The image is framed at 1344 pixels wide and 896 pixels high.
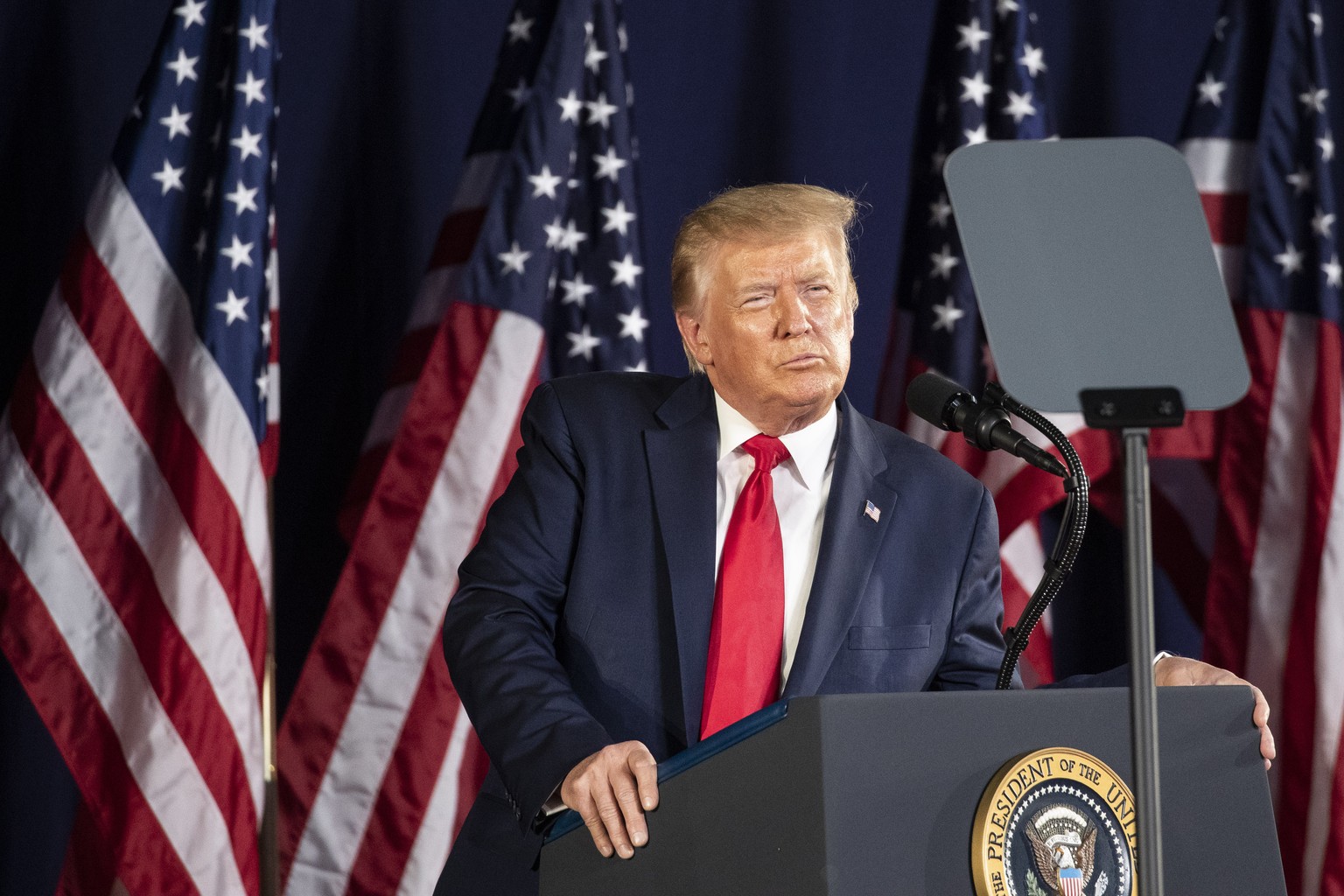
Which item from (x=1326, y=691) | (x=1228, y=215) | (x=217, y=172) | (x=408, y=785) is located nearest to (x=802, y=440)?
(x=408, y=785)

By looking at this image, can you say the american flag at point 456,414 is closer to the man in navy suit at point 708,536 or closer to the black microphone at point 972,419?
the man in navy suit at point 708,536

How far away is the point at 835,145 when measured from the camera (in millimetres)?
3887

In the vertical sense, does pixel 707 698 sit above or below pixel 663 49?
below

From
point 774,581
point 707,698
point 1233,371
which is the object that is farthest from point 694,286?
point 1233,371

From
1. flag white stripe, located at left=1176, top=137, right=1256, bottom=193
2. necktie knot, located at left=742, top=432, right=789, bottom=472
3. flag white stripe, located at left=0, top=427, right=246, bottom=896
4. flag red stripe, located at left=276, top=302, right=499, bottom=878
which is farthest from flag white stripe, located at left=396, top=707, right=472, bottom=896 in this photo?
flag white stripe, located at left=1176, top=137, right=1256, bottom=193

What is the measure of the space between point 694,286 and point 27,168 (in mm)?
2249

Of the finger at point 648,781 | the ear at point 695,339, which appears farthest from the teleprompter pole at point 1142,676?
the ear at point 695,339

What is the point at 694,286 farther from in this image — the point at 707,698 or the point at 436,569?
the point at 436,569

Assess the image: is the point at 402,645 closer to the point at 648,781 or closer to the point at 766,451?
the point at 766,451

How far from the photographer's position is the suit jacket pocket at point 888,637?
5.61ft

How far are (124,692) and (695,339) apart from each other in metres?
1.58

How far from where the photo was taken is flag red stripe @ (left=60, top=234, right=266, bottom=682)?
2959 millimetres

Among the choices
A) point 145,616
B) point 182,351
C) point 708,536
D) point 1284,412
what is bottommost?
point 145,616

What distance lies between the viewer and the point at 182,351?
9.94 feet
